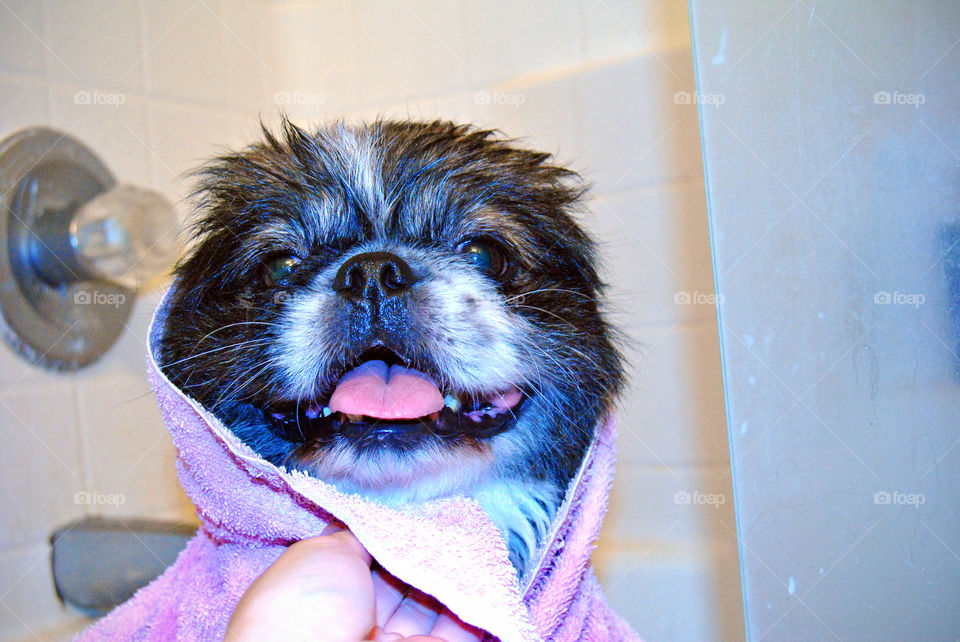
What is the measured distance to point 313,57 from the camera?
7.38ft

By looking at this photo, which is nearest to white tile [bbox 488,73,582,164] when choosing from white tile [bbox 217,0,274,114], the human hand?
white tile [bbox 217,0,274,114]

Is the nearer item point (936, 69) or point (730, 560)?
point (936, 69)

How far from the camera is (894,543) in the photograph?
1.09 metres

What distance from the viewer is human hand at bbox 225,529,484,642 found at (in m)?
0.65

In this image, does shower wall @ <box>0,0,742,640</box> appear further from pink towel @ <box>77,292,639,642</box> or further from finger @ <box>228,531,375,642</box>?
finger @ <box>228,531,375,642</box>

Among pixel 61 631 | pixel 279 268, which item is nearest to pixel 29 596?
pixel 61 631

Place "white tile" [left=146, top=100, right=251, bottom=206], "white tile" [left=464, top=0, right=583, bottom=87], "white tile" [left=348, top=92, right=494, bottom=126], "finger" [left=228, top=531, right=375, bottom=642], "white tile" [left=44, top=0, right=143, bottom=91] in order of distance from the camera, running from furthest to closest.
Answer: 1. "white tile" [left=348, top=92, right=494, bottom=126]
2. "white tile" [left=464, top=0, right=583, bottom=87]
3. "white tile" [left=146, top=100, right=251, bottom=206]
4. "white tile" [left=44, top=0, right=143, bottom=91]
5. "finger" [left=228, top=531, right=375, bottom=642]

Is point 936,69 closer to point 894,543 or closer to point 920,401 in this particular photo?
point 920,401

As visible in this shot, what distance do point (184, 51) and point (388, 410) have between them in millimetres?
1416

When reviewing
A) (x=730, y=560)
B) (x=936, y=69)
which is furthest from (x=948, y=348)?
(x=730, y=560)

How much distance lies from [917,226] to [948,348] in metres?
0.18

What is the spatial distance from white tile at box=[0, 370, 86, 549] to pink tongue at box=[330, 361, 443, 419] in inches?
37.0
